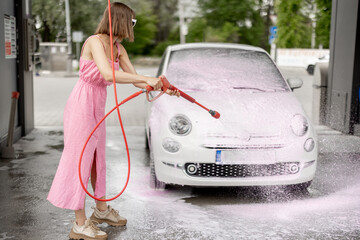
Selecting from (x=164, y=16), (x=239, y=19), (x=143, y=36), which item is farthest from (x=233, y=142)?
(x=164, y=16)

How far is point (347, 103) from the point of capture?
9.09m

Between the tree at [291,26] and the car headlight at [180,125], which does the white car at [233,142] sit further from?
the tree at [291,26]

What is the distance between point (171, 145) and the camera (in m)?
4.99

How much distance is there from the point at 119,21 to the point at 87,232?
5.10 ft

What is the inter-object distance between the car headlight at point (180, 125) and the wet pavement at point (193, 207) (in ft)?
2.17

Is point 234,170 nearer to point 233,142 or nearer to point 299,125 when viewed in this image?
point 233,142

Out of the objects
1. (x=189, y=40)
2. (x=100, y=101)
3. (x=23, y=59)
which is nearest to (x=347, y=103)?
(x=23, y=59)

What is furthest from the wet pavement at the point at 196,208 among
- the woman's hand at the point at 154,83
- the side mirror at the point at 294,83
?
the woman's hand at the point at 154,83

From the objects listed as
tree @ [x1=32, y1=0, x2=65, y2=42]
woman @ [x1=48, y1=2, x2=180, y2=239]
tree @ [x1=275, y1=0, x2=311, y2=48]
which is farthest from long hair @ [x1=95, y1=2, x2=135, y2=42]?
tree @ [x1=275, y1=0, x2=311, y2=48]

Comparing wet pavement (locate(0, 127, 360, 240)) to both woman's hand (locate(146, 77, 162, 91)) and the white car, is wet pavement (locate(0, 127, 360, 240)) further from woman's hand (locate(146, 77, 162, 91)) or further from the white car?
woman's hand (locate(146, 77, 162, 91))

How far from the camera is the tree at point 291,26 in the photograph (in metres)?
45.1

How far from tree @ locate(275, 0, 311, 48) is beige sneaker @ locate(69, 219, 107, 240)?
137ft

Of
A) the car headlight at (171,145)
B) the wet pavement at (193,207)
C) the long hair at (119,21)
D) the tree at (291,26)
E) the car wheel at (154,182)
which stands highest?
the tree at (291,26)

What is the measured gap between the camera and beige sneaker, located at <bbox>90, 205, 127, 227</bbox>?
4.29 m
